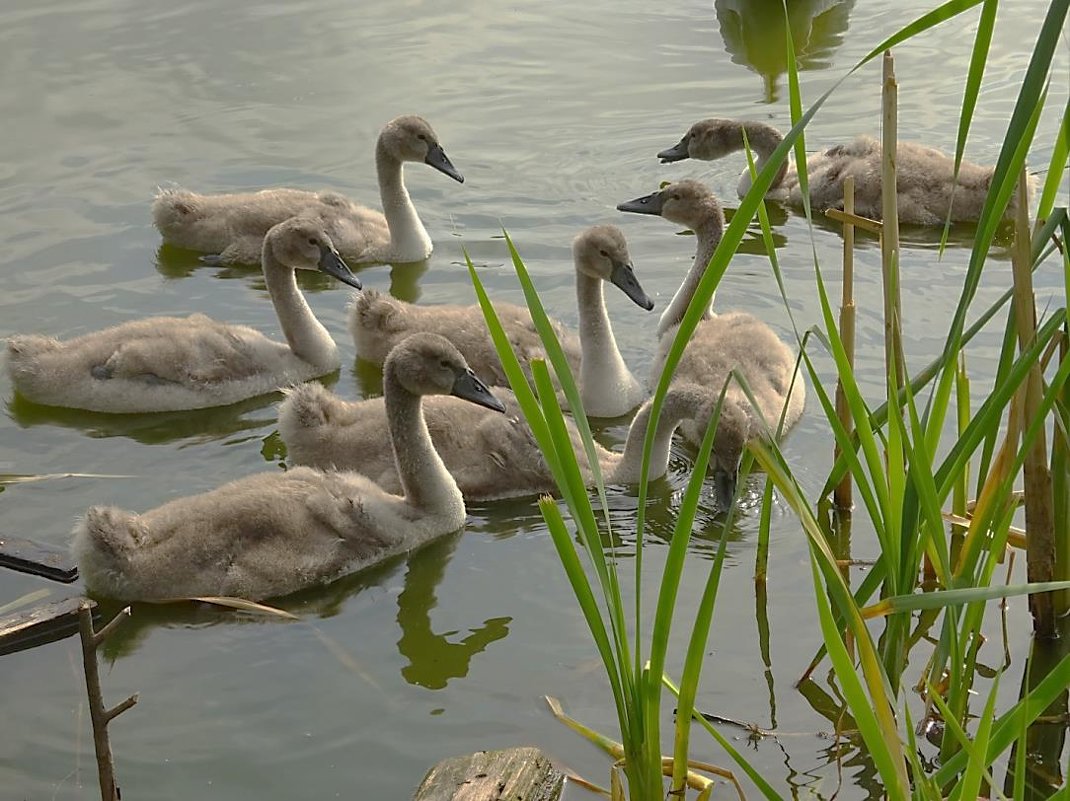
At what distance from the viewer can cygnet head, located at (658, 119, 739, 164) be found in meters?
9.75

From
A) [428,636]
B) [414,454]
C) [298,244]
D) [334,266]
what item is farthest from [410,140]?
[428,636]

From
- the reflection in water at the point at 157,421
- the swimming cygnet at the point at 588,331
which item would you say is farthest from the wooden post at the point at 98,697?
the swimming cygnet at the point at 588,331

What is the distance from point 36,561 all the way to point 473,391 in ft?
5.99

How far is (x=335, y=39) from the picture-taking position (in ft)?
41.7

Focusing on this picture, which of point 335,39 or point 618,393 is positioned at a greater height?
point 335,39

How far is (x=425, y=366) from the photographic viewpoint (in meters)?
6.02

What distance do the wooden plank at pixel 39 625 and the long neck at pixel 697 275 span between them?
3.61 m

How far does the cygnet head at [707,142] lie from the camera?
975 cm

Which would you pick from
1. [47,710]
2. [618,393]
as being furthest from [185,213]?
[47,710]

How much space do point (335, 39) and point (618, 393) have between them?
647 centimetres

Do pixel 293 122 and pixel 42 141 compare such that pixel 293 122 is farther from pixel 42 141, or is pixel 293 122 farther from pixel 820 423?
pixel 820 423

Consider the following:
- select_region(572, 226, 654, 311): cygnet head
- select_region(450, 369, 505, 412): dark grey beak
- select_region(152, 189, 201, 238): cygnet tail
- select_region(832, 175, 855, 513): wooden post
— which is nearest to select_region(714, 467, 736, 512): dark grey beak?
select_region(832, 175, 855, 513): wooden post

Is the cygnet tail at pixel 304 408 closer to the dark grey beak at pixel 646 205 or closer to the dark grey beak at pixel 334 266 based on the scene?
the dark grey beak at pixel 334 266

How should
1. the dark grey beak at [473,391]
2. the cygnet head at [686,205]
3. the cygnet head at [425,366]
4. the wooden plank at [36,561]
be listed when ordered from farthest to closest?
the cygnet head at [686,205] < the dark grey beak at [473,391] < the cygnet head at [425,366] < the wooden plank at [36,561]
